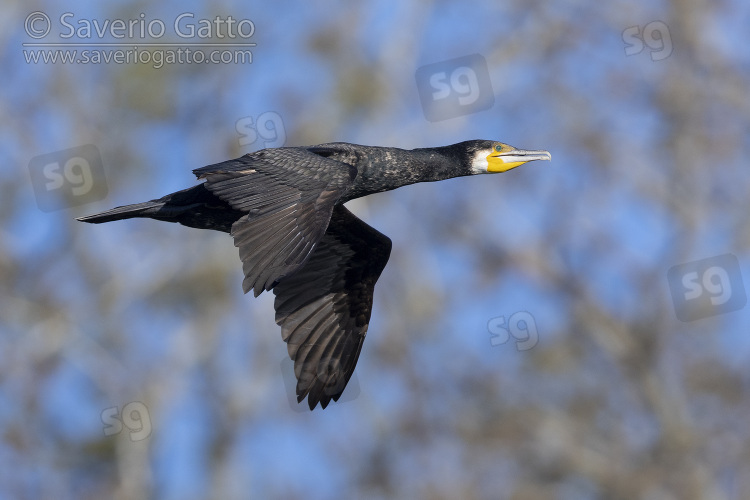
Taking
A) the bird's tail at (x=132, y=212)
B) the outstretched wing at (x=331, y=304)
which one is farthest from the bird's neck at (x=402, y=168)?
the bird's tail at (x=132, y=212)

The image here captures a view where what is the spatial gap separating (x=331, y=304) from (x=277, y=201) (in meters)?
1.81

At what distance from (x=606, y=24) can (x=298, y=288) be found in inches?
575

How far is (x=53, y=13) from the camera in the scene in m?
23.8

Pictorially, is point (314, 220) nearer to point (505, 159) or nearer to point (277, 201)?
point (277, 201)

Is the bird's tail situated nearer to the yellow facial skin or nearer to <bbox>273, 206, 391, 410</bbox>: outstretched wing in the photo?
<bbox>273, 206, 391, 410</bbox>: outstretched wing

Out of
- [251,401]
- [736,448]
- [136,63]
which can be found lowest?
[736,448]

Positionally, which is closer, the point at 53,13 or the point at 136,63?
the point at 53,13

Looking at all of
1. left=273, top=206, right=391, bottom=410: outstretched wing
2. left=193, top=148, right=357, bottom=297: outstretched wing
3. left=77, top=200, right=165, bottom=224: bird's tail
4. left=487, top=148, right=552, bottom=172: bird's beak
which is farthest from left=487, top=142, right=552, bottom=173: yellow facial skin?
left=77, top=200, right=165, bottom=224: bird's tail

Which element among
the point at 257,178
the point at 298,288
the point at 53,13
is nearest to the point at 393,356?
the point at 53,13

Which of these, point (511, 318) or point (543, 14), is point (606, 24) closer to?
point (543, 14)

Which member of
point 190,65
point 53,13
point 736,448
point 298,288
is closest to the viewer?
point 298,288

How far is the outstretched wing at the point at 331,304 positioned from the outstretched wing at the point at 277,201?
1.28 meters

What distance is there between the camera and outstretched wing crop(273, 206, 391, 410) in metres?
9.12

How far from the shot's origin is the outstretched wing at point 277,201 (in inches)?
293
